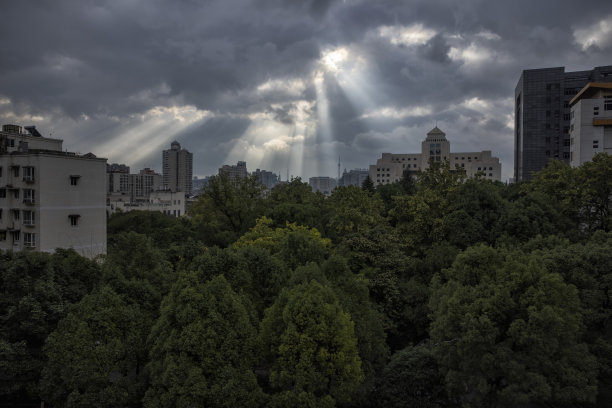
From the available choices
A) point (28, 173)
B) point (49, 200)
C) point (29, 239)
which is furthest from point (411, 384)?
point (28, 173)

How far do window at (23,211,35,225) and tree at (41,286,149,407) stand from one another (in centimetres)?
1303

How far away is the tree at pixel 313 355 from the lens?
8.16m

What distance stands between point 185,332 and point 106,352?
2178 millimetres

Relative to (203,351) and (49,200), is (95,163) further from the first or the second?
(203,351)

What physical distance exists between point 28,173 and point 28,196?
3.76 feet

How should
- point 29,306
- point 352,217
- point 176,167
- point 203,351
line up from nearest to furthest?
point 203,351 → point 29,306 → point 352,217 → point 176,167

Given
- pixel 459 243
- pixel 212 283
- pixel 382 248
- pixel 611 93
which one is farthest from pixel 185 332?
pixel 611 93

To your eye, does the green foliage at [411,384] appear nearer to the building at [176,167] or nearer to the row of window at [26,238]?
the row of window at [26,238]

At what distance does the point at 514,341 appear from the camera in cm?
852

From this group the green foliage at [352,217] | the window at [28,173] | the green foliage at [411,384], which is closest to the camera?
the green foliage at [411,384]

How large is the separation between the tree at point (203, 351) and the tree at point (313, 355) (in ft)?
2.05

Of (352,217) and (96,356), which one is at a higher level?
(352,217)

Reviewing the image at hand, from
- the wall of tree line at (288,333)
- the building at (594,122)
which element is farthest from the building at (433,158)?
the wall of tree line at (288,333)

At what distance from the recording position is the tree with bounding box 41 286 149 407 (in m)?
8.62
